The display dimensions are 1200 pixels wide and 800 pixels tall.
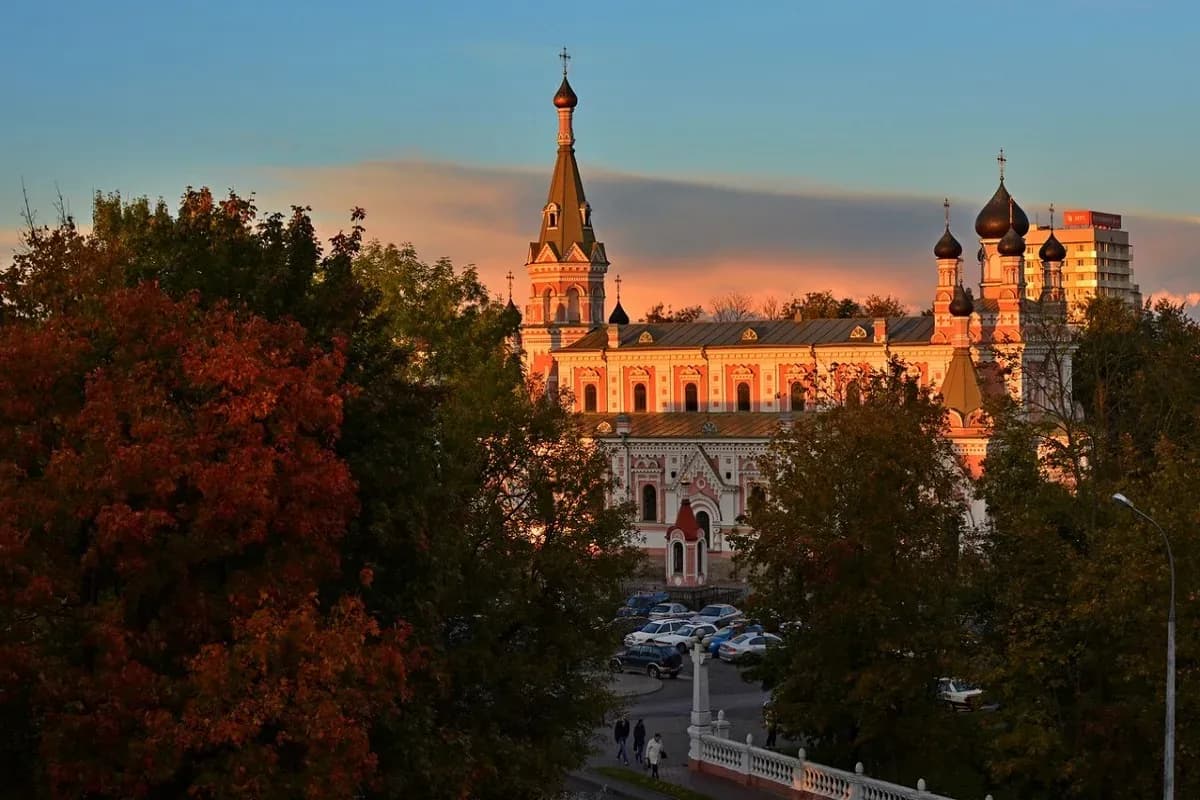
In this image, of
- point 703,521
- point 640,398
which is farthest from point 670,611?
point 640,398

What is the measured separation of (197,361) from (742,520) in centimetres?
Result: 1813

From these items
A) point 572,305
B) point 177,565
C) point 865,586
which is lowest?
point 865,586

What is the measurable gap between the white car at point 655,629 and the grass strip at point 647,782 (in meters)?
17.0

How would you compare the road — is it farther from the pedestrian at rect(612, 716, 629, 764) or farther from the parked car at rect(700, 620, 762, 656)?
the parked car at rect(700, 620, 762, 656)

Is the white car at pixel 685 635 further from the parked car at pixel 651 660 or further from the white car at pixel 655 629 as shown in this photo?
the parked car at pixel 651 660

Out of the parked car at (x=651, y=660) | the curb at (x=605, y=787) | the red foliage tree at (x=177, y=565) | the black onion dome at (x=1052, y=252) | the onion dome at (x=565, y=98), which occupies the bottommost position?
the curb at (x=605, y=787)

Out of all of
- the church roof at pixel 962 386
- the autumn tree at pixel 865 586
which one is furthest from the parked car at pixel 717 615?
the autumn tree at pixel 865 586

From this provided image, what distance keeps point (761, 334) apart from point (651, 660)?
105 ft

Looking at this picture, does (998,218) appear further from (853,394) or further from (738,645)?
(853,394)

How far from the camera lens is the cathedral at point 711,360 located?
244 ft


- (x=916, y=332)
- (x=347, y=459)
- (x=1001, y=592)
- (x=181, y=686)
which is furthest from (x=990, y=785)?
(x=916, y=332)

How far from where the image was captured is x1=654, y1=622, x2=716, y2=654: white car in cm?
5581

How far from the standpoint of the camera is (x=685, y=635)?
5694 cm

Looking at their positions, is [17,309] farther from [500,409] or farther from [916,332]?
[916,332]
